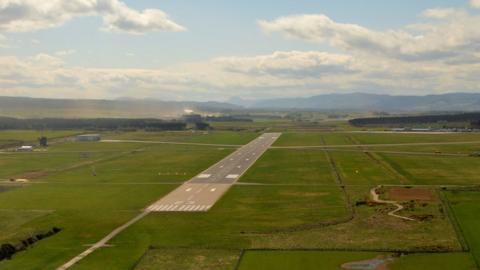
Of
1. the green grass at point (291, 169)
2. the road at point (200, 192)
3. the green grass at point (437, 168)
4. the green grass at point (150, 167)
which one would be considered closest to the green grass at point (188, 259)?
the road at point (200, 192)

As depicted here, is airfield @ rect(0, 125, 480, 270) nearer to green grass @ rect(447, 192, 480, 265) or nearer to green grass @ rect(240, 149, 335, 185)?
green grass @ rect(447, 192, 480, 265)

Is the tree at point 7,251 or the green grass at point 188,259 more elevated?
the tree at point 7,251

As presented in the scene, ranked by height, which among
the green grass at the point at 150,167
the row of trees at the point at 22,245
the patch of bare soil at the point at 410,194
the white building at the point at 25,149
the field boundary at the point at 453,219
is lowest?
the row of trees at the point at 22,245

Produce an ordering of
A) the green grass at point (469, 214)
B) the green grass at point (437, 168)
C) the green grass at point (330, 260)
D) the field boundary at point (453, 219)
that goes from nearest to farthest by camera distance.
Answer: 1. the green grass at point (330, 260)
2. the field boundary at point (453, 219)
3. the green grass at point (469, 214)
4. the green grass at point (437, 168)

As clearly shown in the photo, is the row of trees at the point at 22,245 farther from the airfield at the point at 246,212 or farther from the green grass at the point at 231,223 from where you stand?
the green grass at the point at 231,223

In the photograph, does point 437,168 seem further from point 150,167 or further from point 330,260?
point 330,260

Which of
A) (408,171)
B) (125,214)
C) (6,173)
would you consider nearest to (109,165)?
(6,173)

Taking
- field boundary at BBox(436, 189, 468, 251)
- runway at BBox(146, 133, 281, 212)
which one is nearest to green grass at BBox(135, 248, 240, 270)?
runway at BBox(146, 133, 281, 212)

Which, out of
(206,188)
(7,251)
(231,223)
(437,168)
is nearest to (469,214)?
(231,223)
